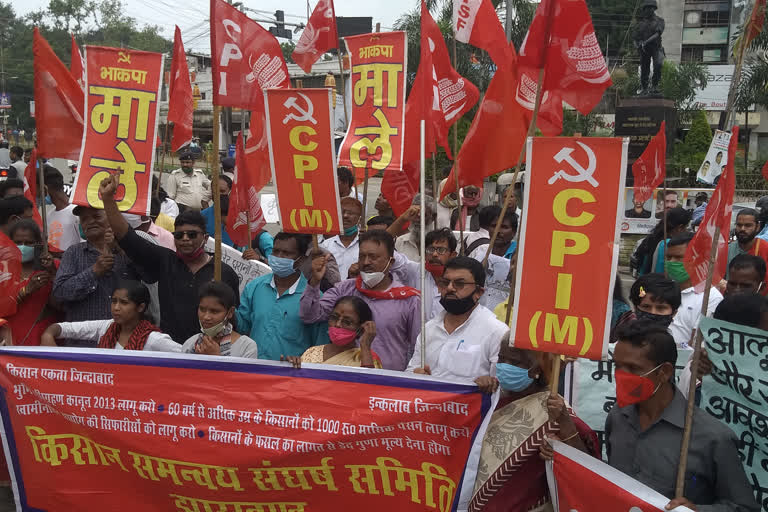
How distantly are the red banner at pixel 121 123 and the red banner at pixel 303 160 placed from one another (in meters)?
0.79

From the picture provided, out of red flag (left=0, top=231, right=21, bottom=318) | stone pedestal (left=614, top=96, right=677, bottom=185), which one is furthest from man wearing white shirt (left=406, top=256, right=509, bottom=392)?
stone pedestal (left=614, top=96, right=677, bottom=185)

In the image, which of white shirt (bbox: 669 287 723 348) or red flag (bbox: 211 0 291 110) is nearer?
white shirt (bbox: 669 287 723 348)

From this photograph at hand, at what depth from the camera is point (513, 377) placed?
142 inches

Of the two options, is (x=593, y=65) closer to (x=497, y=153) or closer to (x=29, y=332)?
(x=497, y=153)

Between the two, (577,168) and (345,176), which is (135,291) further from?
(345,176)

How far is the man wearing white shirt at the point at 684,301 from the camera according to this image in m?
4.77

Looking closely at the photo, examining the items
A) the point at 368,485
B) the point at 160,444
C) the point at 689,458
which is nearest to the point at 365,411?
the point at 368,485

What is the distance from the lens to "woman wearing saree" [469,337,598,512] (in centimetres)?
348

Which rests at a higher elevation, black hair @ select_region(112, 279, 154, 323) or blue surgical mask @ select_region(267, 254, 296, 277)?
blue surgical mask @ select_region(267, 254, 296, 277)

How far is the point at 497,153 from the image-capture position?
18.6 ft

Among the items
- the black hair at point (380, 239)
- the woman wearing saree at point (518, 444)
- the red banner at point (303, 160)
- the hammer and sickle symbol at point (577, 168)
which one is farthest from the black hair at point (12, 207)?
the hammer and sickle symbol at point (577, 168)

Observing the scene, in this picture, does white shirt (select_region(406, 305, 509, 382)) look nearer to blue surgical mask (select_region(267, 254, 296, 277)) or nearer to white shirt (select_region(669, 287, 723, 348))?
blue surgical mask (select_region(267, 254, 296, 277))

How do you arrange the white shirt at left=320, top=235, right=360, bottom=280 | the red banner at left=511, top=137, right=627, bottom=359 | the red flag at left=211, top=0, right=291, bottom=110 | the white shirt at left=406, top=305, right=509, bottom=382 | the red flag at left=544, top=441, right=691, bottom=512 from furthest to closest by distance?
the white shirt at left=320, top=235, right=360, bottom=280 → the red flag at left=211, top=0, right=291, bottom=110 → the white shirt at left=406, top=305, right=509, bottom=382 → the red banner at left=511, top=137, right=627, bottom=359 → the red flag at left=544, top=441, right=691, bottom=512

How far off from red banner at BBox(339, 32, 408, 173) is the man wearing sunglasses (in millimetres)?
1115
